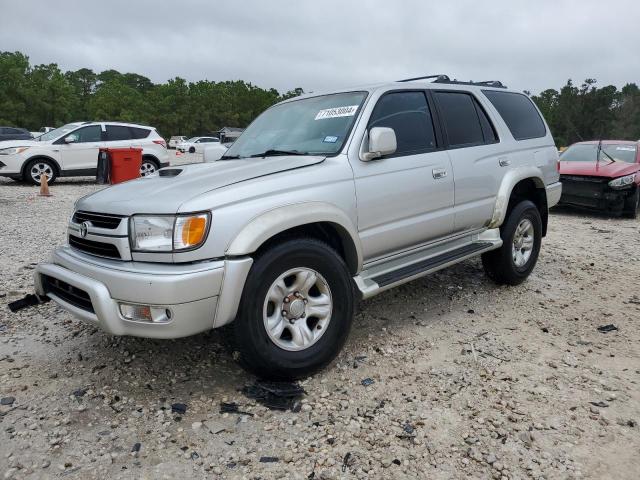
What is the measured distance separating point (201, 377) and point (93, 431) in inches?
27.6

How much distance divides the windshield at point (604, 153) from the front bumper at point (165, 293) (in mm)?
9657

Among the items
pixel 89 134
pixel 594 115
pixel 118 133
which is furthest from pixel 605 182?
pixel 594 115

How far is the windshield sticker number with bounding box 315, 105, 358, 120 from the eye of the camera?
3.54m

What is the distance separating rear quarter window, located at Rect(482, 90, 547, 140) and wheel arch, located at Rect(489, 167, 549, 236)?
39 cm

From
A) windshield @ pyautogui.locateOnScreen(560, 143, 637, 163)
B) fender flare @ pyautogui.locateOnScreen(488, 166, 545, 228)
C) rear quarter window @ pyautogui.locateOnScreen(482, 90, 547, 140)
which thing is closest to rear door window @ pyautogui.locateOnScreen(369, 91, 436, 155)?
fender flare @ pyautogui.locateOnScreen(488, 166, 545, 228)

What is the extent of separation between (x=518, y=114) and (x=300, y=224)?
10.2 feet

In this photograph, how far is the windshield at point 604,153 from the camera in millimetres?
10016

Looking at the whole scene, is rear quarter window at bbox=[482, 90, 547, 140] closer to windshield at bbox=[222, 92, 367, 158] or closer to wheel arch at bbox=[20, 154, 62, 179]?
windshield at bbox=[222, 92, 367, 158]

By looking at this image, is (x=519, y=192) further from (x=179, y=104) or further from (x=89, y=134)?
(x=179, y=104)

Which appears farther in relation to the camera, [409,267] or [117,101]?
[117,101]

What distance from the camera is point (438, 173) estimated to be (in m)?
3.78

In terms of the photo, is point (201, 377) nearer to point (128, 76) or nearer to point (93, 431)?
point (93, 431)

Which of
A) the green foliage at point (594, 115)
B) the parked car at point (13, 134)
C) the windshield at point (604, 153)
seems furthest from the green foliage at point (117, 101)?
the windshield at point (604, 153)

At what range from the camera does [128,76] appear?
107 meters
